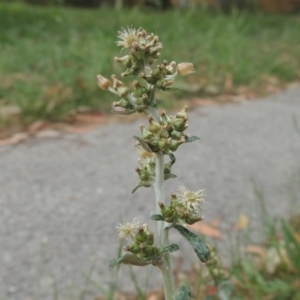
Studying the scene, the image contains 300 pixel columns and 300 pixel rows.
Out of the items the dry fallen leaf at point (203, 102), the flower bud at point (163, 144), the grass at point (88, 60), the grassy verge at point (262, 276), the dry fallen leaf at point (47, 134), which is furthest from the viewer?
the dry fallen leaf at point (203, 102)

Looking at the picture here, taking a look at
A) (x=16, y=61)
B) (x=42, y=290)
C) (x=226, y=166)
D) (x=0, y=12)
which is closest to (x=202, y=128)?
(x=226, y=166)

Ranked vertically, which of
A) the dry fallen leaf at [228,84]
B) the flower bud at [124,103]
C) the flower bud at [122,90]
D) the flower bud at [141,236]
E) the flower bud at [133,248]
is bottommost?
the flower bud at [133,248]

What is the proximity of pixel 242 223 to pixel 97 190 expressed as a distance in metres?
0.57

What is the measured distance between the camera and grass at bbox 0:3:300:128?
3297 millimetres

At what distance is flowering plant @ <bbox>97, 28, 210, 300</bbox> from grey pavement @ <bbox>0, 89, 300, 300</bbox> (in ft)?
2.30

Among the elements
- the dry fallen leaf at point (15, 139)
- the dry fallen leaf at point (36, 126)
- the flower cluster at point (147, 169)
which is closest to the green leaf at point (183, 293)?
the flower cluster at point (147, 169)

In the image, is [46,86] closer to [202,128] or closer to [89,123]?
[89,123]

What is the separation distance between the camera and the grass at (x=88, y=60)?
3297 mm

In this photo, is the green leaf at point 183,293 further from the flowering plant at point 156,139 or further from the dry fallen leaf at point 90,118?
the dry fallen leaf at point 90,118

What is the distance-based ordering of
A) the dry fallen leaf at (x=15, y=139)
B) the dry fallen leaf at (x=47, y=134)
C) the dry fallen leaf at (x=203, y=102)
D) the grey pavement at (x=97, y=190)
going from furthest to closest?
1. the dry fallen leaf at (x=203, y=102)
2. the dry fallen leaf at (x=47, y=134)
3. the dry fallen leaf at (x=15, y=139)
4. the grey pavement at (x=97, y=190)

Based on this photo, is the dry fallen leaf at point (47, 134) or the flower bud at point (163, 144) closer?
the flower bud at point (163, 144)

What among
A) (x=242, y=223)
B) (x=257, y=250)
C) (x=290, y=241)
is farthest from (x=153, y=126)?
(x=242, y=223)

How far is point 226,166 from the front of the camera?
2.70 metres

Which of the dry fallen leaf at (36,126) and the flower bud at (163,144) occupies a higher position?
the dry fallen leaf at (36,126)
